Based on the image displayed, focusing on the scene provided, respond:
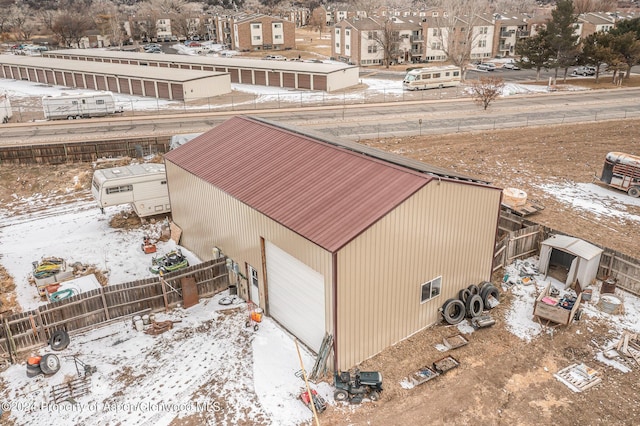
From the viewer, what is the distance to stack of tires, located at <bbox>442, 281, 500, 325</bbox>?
18.9 metres

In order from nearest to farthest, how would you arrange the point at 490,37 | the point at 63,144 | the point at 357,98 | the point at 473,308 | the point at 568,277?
1. the point at 473,308
2. the point at 568,277
3. the point at 63,144
4. the point at 357,98
5. the point at 490,37

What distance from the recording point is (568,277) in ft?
70.9

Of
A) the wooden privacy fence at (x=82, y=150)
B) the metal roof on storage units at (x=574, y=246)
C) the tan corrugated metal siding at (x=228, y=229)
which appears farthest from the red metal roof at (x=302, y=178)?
the wooden privacy fence at (x=82, y=150)

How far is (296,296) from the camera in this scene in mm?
17859

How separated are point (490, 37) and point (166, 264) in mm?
100665

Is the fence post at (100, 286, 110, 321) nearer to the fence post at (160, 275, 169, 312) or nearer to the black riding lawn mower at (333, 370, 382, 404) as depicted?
the fence post at (160, 275, 169, 312)

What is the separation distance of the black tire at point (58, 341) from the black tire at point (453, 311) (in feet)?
48.4

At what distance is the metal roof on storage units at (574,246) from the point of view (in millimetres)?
21047

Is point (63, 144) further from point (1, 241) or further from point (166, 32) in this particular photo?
point (166, 32)

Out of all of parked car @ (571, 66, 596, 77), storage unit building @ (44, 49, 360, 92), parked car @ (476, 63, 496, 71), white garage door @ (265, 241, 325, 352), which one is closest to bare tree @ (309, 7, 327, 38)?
parked car @ (476, 63, 496, 71)

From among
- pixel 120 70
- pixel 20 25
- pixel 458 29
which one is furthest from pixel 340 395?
pixel 20 25

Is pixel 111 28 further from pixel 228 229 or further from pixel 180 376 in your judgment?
pixel 180 376

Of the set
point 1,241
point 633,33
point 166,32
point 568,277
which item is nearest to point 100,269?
point 1,241

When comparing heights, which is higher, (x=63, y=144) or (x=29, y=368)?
(x=63, y=144)
